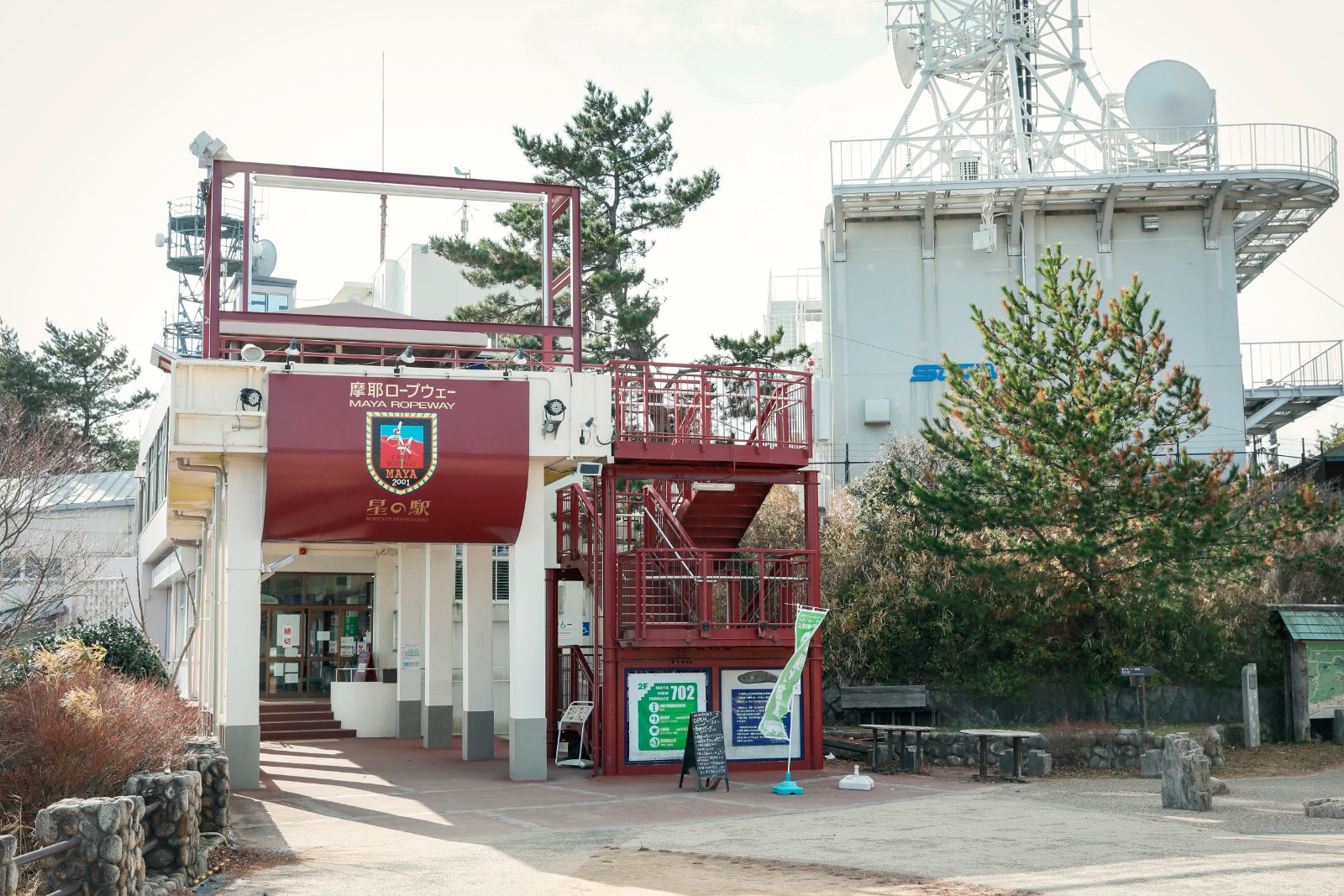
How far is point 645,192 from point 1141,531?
53.0 feet

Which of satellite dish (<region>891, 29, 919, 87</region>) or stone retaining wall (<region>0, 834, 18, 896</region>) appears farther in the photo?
satellite dish (<region>891, 29, 919, 87</region>)

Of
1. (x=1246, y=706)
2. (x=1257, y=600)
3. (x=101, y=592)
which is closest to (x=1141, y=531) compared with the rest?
(x=1246, y=706)

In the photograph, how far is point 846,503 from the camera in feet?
83.8

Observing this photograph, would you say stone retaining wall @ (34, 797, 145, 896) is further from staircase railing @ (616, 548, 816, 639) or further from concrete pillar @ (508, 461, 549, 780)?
staircase railing @ (616, 548, 816, 639)

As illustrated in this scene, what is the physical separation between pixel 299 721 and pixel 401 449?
10.5 m

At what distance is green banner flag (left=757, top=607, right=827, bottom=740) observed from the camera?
631 inches

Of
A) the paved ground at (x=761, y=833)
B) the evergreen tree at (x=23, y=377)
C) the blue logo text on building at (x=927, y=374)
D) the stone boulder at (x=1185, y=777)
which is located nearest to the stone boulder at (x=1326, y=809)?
the paved ground at (x=761, y=833)

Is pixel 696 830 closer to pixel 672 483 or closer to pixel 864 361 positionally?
pixel 672 483

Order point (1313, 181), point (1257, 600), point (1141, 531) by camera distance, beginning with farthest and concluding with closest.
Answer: point (1313, 181) → point (1257, 600) → point (1141, 531)

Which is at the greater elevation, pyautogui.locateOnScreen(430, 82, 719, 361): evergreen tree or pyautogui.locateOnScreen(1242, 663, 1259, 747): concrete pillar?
pyautogui.locateOnScreen(430, 82, 719, 361): evergreen tree

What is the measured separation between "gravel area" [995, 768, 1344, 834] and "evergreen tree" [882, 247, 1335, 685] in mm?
3737

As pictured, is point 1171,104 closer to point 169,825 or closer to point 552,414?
point 552,414

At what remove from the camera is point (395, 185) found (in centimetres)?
1705

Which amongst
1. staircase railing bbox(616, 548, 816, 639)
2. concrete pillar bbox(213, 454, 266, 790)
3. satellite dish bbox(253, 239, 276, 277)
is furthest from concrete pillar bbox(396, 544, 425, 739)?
satellite dish bbox(253, 239, 276, 277)
